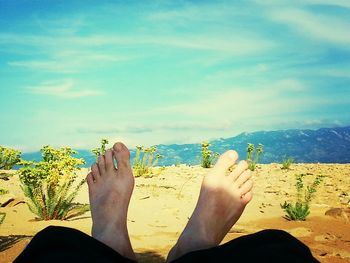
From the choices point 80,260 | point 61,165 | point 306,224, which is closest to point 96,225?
point 80,260

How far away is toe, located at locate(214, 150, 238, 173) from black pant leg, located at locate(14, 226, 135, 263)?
1546 mm

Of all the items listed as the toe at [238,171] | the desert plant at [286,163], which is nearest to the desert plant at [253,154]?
the desert plant at [286,163]

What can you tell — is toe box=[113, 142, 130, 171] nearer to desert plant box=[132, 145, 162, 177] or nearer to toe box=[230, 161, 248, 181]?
toe box=[230, 161, 248, 181]

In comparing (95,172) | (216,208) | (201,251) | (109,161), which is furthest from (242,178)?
(201,251)

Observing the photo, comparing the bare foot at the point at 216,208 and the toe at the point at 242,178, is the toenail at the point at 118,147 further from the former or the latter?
the toe at the point at 242,178

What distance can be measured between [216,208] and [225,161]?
1.52 ft

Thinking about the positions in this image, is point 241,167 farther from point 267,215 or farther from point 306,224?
point 267,215

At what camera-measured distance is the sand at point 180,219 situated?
11.1 ft

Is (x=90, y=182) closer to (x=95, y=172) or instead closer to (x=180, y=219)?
(x=95, y=172)

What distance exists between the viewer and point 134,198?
20.0ft

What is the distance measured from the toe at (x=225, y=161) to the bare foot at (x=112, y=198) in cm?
69

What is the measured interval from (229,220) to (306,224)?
82.7 inches

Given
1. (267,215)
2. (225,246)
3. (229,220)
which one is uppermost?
(225,246)

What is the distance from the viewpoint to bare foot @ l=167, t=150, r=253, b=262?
227cm
